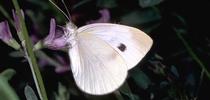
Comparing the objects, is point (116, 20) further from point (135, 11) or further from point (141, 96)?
point (141, 96)

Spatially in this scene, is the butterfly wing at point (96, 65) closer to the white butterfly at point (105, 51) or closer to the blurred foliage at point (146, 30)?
the white butterfly at point (105, 51)

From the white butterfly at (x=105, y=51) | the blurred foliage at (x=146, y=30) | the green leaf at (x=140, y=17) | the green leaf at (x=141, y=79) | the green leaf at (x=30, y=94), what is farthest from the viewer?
the green leaf at (x=140, y=17)

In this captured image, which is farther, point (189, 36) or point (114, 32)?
point (189, 36)

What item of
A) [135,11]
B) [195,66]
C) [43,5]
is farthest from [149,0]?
[43,5]

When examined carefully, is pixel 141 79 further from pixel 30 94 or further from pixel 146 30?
pixel 30 94

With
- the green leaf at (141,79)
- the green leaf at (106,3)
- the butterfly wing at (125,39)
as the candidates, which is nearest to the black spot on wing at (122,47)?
the butterfly wing at (125,39)

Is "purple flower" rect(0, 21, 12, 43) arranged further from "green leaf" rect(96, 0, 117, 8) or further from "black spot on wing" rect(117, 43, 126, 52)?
"green leaf" rect(96, 0, 117, 8)
